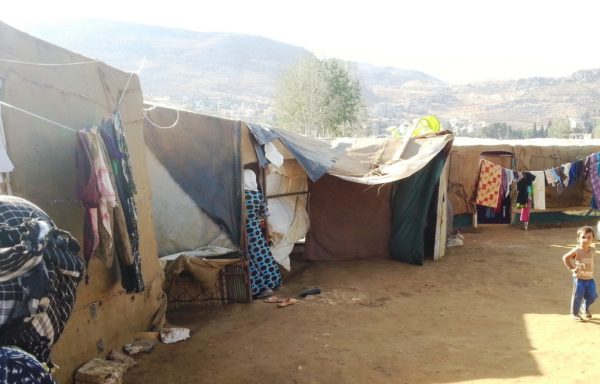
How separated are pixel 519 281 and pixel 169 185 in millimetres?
5448

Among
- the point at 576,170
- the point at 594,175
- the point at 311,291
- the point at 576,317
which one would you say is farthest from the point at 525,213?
the point at 311,291

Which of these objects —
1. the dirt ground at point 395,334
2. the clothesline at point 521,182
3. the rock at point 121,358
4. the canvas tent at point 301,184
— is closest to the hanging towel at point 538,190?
the clothesline at point 521,182

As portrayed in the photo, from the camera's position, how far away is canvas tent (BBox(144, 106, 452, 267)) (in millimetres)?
5758

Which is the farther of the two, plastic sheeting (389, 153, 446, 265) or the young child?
plastic sheeting (389, 153, 446, 265)

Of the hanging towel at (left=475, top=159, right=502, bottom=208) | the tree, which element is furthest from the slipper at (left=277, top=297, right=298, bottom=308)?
the tree

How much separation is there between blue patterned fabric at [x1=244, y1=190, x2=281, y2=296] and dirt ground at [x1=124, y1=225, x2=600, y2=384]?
38 cm

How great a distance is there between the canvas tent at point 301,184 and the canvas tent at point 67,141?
1.00 metres

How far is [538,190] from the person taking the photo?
35.9 feet

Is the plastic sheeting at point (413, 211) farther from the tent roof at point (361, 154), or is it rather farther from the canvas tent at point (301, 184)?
the tent roof at point (361, 154)

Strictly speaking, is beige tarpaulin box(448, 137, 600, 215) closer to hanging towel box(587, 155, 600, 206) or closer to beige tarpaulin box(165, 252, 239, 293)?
hanging towel box(587, 155, 600, 206)

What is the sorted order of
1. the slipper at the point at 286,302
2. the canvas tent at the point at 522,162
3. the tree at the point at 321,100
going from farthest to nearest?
the tree at the point at 321,100, the canvas tent at the point at 522,162, the slipper at the point at 286,302

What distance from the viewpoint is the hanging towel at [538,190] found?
10.9 metres

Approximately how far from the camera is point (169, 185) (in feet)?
18.7

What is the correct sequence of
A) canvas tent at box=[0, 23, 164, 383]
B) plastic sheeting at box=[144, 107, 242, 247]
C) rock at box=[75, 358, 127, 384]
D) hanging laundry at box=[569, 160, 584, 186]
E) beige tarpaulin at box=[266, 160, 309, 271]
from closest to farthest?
1. canvas tent at box=[0, 23, 164, 383]
2. rock at box=[75, 358, 127, 384]
3. plastic sheeting at box=[144, 107, 242, 247]
4. beige tarpaulin at box=[266, 160, 309, 271]
5. hanging laundry at box=[569, 160, 584, 186]
